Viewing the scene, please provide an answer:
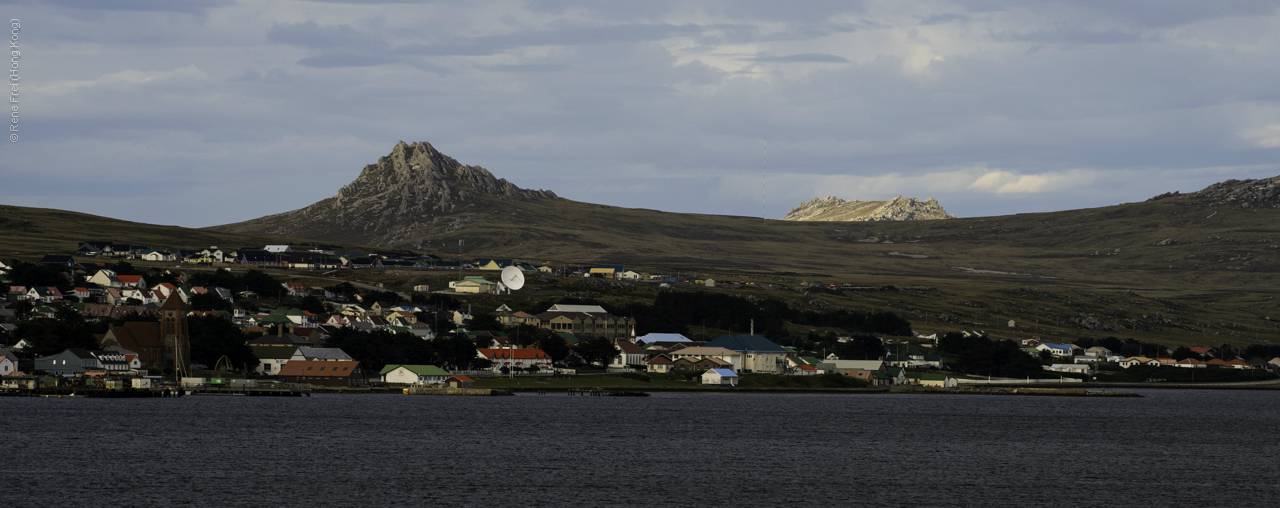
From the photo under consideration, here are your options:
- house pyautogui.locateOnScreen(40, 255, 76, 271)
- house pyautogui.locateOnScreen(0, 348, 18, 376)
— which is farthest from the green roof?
house pyautogui.locateOnScreen(40, 255, 76, 271)

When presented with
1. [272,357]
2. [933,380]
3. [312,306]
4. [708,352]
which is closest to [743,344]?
[708,352]

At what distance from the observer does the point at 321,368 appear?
123375mm

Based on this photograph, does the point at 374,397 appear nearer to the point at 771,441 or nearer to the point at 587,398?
the point at 587,398

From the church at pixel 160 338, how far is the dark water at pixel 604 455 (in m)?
12.3

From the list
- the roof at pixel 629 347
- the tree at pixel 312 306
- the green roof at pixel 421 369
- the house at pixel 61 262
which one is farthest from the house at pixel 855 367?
the house at pixel 61 262

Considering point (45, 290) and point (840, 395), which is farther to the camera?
point (45, 290)

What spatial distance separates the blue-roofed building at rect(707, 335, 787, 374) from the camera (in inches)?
6048

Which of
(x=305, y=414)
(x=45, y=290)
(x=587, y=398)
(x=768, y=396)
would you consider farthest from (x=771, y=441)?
Answer: (x=45, y=290)

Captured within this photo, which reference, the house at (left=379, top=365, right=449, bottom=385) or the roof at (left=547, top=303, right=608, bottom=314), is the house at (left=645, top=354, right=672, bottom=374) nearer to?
the house at (left=379, top=365, right=449, bottom=385)

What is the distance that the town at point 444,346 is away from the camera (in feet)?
385

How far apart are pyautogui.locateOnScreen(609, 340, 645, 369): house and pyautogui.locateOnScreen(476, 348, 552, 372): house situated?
11.3 metres

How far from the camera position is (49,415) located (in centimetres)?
8475

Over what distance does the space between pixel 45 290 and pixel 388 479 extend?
112697 millimetres

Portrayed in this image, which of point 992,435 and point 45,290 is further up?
point 45,290
